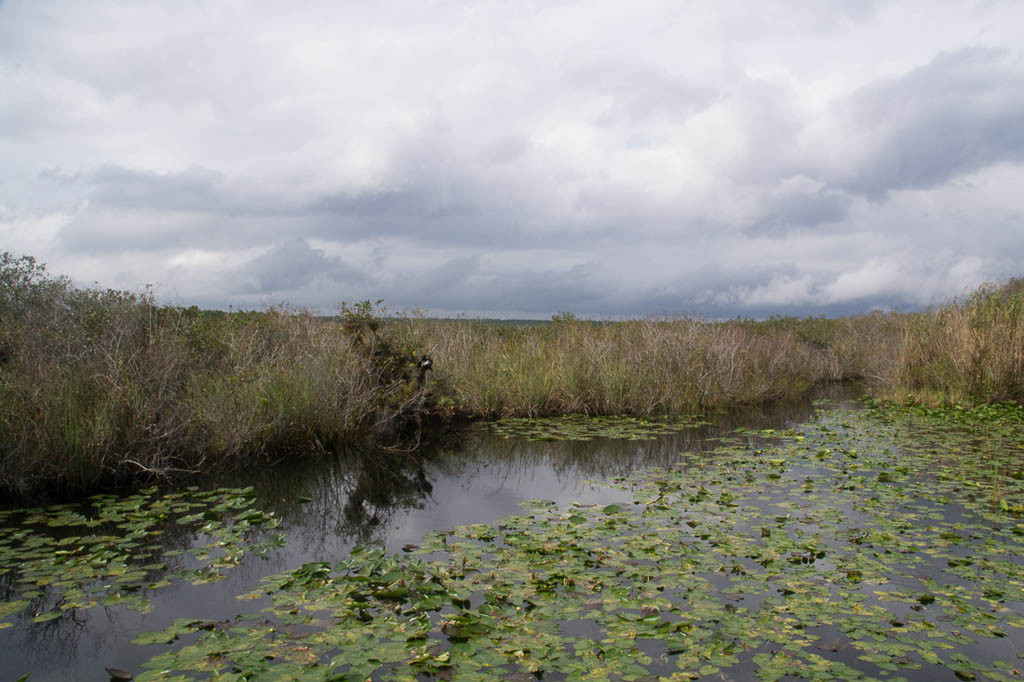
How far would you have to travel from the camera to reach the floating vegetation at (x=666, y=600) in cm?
340

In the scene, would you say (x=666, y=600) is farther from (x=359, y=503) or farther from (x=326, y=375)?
(x=326, y=375)

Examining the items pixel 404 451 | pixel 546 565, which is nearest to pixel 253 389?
pixel 404 451

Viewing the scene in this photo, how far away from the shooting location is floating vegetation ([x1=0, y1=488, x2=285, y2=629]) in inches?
173

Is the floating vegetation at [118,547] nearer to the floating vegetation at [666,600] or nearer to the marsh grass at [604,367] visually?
the floating vegetation at [666,600]

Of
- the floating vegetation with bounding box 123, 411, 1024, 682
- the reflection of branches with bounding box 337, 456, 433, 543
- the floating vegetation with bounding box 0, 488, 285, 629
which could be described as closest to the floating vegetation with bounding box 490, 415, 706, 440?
the reflection of branches with bounding box 337, 456, 433, 543

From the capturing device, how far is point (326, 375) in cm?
978

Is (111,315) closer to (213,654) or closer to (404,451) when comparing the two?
(404,451)

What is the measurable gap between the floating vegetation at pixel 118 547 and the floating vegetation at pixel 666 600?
0.83 metres

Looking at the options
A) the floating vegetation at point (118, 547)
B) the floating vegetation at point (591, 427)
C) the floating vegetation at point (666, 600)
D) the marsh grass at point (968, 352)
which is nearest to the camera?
the floating vegetation at point (666, 600)

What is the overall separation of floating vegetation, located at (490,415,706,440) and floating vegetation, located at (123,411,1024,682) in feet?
13.8

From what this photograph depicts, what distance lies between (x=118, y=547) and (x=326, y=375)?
15.2 feet

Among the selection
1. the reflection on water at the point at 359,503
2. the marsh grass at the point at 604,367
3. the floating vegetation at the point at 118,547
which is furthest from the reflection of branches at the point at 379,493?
the marsh grass at the point at 604,367

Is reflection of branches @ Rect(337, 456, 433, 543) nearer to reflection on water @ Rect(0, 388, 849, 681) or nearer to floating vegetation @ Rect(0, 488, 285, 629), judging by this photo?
reflection on water @ Rect(0, 388, 849, 681)

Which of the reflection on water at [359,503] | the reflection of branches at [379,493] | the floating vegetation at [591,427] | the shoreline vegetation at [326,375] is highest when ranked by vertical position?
the shoreline vegetation at [326,375]
